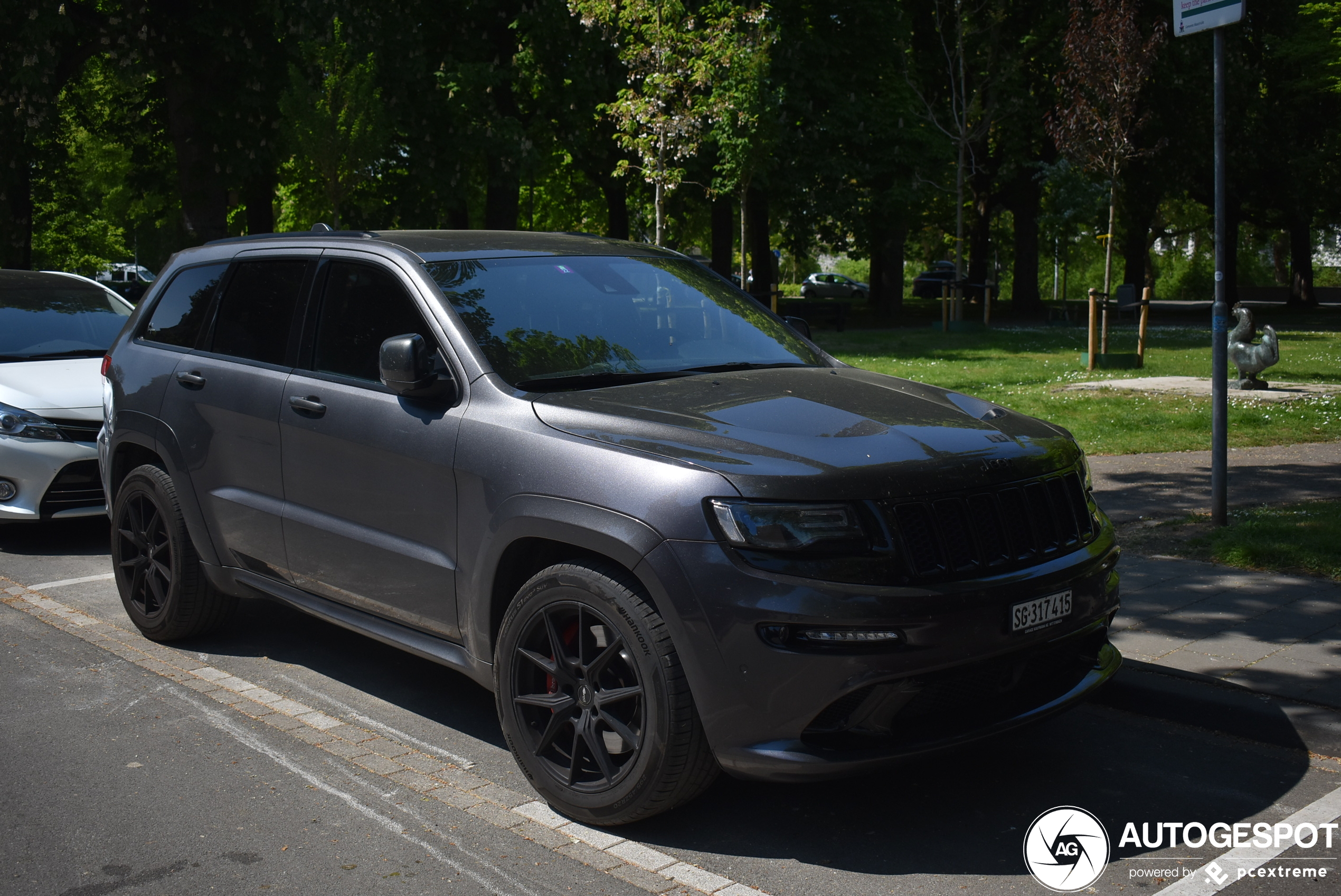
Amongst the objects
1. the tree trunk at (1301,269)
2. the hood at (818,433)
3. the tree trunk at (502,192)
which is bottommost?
the hood at (818,433)

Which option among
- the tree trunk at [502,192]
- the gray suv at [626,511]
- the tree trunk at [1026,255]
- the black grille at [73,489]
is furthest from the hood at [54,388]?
the tree trunk at [1026,255]

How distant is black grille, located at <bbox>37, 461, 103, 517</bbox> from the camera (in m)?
8.03

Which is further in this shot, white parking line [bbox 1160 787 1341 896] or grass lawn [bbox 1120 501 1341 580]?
grass lawn [bbox 1120 501 1341 580]

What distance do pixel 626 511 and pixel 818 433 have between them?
66cm

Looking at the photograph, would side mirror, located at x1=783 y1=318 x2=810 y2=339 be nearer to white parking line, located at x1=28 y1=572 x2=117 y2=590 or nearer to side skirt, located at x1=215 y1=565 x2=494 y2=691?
side skirt, located at x1=215 y1=565 x2=494 y2=691

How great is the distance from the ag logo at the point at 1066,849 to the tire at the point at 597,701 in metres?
1.00

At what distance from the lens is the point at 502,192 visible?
25.5 meters

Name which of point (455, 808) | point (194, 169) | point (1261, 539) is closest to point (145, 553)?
point (455, 808)

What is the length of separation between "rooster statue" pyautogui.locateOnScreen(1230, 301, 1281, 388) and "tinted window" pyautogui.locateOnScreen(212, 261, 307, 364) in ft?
39.7

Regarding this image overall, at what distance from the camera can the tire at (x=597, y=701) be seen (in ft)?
12.0

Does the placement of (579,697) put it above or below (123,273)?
below

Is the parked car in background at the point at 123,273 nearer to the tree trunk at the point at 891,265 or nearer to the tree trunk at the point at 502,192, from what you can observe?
the tree trunk at the point at 502,192

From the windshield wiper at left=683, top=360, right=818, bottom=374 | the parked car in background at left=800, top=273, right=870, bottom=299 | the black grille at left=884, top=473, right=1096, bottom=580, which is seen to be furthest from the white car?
the parked car in background at left=800, top=273, right=870, bottom=299

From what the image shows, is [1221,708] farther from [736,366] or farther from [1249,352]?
[1249,352]
